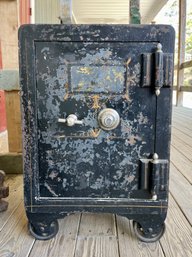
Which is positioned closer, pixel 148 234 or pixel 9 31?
pixel 148 234

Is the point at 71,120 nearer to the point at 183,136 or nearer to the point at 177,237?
the point at 177,237

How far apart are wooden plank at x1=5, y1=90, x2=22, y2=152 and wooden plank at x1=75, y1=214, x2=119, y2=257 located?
750 mm

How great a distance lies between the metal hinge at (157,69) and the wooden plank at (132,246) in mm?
541

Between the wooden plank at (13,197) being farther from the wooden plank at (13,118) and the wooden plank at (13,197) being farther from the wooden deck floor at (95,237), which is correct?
the wooden plank at (13,118)

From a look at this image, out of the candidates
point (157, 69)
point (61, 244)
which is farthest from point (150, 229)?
point (157, 69)

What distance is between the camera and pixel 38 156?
100 cm

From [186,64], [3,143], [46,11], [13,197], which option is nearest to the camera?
[13,197]

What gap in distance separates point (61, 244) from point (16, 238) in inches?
6.9

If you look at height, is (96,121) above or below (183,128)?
above

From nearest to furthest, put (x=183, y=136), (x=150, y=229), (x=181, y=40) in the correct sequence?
(x=150, y=229), (x=183, y=136), (x=181, y=40)

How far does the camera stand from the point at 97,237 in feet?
3.47

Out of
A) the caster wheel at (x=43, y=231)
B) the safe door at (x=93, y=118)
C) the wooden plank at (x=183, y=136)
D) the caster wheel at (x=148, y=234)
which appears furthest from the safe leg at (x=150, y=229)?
the wooden plank at (x=183, y=136)

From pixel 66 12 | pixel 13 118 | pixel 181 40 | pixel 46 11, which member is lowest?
pixel 13 118

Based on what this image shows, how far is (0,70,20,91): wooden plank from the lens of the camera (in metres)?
1.48
